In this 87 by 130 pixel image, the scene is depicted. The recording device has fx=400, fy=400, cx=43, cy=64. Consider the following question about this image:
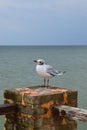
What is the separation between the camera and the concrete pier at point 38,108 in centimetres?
532

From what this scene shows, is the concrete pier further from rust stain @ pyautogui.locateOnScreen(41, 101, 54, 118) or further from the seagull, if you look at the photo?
the seagull

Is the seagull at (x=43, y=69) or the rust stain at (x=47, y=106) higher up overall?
the seagull at (x=43, y=69)

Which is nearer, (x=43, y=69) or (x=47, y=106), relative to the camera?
(x=47, y=106)

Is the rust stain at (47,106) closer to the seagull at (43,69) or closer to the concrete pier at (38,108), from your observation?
the concrete pier at (38,108)

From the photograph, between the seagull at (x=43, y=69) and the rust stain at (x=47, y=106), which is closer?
the rust stain at (x=47, y=106)

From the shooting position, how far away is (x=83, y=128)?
852 inches

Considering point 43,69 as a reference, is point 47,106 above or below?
below

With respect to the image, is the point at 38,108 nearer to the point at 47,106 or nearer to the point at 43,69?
the point at 47,106

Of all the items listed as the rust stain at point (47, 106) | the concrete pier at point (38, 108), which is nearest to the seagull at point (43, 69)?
the concrete pier at point (38, 108)

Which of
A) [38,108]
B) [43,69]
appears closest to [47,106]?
[38,108]

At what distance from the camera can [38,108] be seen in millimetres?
5301

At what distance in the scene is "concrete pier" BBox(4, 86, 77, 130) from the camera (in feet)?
17.4

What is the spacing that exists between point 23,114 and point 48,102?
389mm

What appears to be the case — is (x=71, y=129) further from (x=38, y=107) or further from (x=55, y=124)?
(x=38, y=107)
